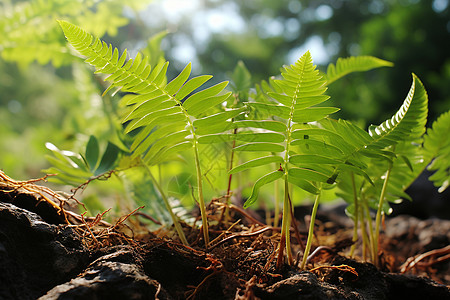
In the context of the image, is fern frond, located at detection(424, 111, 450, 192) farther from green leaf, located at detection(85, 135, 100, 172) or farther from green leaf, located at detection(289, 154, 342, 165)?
green leaf, located at detection(85, 135, 100, 172)

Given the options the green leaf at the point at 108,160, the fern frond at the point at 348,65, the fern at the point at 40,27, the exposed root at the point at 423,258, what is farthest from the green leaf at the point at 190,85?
the fern at the point at 40,27

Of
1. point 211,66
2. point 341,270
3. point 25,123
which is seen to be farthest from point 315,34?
point 341,270

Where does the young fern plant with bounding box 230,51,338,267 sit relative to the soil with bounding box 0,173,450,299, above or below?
above

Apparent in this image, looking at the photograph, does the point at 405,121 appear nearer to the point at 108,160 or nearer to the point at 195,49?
the point at 108,160

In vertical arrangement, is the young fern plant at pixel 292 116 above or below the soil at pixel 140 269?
above

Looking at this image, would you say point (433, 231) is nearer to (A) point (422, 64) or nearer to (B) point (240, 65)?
(B) point (240, 65)

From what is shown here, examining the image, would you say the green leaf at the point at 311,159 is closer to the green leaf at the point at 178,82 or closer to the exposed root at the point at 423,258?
the green leaf at the point at 178,82

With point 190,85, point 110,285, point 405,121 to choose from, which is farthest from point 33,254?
point 405,121

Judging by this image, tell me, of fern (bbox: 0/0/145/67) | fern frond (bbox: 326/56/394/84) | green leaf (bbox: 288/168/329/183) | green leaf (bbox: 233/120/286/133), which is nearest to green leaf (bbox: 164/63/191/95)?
green leaf (bbox: 233/120/286/133)
